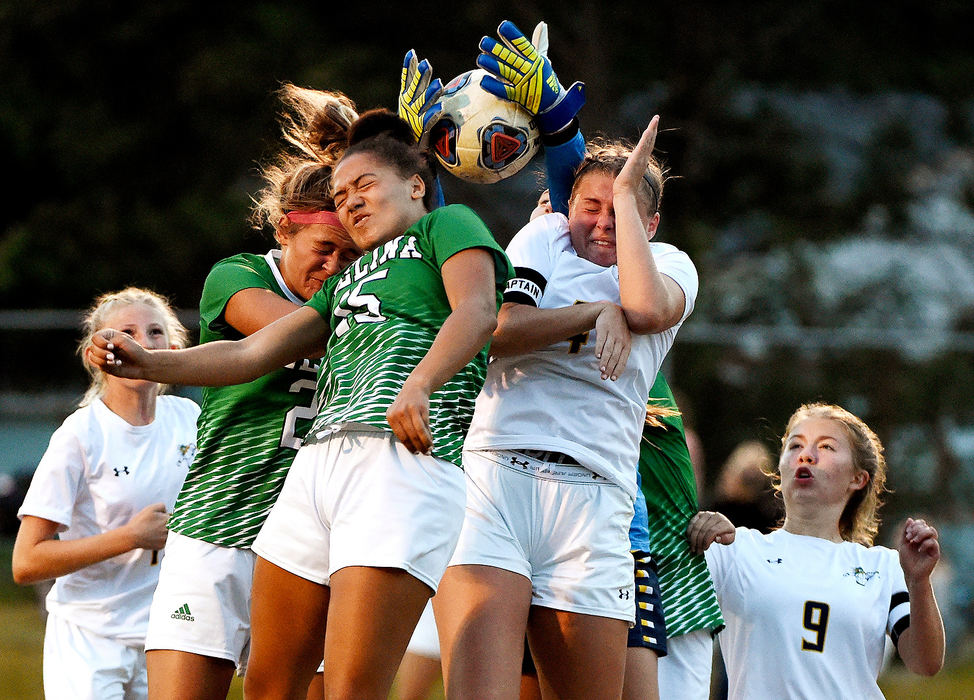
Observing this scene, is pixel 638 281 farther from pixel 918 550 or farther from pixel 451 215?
pixel 918 550

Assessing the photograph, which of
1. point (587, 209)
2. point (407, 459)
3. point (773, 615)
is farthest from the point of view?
point (773, 615)

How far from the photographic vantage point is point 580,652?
3268 millimetres

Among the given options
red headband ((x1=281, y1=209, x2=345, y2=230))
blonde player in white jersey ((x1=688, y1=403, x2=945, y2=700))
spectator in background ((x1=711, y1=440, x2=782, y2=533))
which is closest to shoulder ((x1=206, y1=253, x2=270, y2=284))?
red headband ((x1=281, y1=209, x2=345, y2=230))

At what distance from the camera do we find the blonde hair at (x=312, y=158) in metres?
3.60

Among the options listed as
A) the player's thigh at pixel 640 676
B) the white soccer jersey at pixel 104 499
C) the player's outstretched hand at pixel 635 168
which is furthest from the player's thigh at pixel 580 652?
the white soccer jersey at pixel 104 499

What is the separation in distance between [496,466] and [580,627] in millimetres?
452

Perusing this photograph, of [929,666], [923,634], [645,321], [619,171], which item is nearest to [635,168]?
[619,171]

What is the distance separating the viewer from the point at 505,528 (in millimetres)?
3281

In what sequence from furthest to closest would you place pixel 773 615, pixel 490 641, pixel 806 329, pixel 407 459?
pixel 806 329 < pixel 773 615 < pixel 490 641 < pixel 407 459

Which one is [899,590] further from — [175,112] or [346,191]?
[175,112]

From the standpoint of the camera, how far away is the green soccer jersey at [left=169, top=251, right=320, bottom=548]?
3.52m

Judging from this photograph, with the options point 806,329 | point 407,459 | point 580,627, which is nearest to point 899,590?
point 580,627

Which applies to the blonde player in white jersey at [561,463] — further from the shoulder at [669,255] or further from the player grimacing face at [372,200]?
the player grimacing face at [372,200]

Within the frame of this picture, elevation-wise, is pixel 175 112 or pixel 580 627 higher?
pixel 175 112
